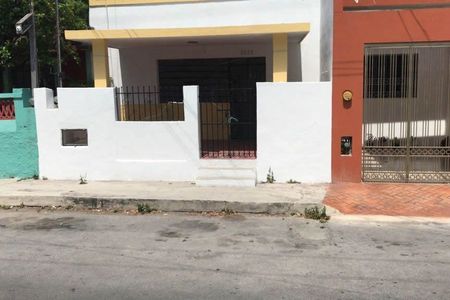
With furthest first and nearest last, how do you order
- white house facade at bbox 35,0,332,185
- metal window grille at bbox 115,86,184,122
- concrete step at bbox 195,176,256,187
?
metal window grille at bbox 115,86,184,122, white house facade at bbox 35,0,332,185, concrete step at bbox 195,176,256,187

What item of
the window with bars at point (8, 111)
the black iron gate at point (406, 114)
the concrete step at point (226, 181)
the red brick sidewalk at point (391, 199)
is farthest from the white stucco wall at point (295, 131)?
the window with bars at point (8, 111)

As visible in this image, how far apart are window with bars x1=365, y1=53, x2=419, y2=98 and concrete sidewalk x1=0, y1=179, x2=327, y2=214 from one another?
2486mm

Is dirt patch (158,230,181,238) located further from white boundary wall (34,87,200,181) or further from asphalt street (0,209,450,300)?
white boundary wall (34,87,200,181)

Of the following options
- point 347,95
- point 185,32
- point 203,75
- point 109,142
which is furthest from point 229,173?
point 203,75

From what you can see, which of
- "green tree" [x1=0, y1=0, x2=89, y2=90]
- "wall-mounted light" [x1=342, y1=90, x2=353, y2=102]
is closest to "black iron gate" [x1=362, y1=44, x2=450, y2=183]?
"wall-mounted light" [x1=342, y1=90, x2=353, y2=102]

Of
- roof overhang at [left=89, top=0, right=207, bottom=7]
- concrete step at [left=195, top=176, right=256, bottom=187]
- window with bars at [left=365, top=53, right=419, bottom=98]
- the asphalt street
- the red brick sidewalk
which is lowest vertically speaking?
the asphalt street

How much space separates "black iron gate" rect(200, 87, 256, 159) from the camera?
10.9 meters

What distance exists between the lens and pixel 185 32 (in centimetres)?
1048

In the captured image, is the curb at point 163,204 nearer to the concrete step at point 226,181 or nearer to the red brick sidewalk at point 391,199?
the red brick sidewalk at point 391,199

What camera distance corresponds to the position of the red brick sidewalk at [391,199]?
310 inches

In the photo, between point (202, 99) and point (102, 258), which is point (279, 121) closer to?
point (202, 99)

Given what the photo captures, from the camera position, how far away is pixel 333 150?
9.76 metres

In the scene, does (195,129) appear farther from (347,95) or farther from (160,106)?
(160,106)

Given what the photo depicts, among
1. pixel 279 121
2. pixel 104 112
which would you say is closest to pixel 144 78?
pixel 104 112
